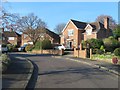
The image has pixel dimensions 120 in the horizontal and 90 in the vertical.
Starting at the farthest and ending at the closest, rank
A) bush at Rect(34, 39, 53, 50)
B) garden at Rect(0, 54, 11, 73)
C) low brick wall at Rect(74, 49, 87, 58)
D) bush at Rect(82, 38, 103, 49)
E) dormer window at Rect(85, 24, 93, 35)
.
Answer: dormer window at Rect(85, 24, 93, 35)
bush at Rect(34, 39, 53, 50)
bush at Rect(82, 38, 103, 49)
low brick wall at Rect(74, 49, 87, 58)
garden at Rect(0, 54, 11, 73)

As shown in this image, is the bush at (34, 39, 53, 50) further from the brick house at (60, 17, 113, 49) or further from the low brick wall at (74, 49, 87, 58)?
the low brick wall at (74, 49, 87, 58)

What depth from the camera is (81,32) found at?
71062mm

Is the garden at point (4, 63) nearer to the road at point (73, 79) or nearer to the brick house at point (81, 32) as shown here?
the road at point (73, 79)

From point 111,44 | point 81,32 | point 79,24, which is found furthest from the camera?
point 79,24

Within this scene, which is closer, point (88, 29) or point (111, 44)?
point (111, 44)

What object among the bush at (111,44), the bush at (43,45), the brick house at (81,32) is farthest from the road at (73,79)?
the brick house at (81,32)

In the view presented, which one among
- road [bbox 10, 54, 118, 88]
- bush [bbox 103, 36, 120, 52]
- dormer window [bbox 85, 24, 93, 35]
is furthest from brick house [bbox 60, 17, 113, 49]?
road [bbox 10, 54, 118, 88]

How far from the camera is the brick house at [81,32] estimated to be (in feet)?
225

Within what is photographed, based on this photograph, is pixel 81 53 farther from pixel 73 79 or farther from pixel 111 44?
pixel 73 79

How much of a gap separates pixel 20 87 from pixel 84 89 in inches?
106

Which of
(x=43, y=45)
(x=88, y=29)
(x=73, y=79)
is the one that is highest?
(x=88, y=29)

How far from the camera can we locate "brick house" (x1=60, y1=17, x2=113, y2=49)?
68.5 meters

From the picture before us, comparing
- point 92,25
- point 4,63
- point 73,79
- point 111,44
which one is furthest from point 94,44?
point 92,25

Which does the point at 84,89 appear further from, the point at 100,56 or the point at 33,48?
the point at 33,48
